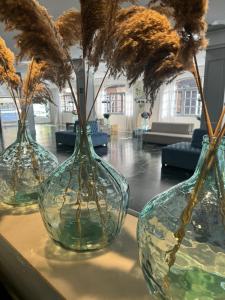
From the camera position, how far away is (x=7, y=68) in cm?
101

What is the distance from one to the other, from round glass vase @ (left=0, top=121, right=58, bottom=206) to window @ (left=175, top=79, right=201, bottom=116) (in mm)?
10207

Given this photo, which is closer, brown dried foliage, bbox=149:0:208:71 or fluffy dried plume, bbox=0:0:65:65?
brown dried foliage, bbox=149:0:208:71

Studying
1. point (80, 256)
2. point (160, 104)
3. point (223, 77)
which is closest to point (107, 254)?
point (80, 256)

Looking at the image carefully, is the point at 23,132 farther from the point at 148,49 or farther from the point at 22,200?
the point at 148,49

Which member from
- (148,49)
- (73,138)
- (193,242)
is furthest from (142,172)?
(148,49)

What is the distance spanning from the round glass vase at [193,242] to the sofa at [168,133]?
7.65 metres

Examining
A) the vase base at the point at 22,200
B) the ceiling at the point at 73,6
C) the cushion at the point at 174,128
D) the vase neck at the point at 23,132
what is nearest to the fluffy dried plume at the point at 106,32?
the vase neck at the point at 23,132

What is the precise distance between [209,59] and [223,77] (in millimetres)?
598

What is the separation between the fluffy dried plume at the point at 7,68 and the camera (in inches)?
38.4

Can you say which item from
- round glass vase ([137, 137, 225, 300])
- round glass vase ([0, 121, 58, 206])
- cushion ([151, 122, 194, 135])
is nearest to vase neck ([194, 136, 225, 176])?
round glass vase ([137, 137, 225, 300])

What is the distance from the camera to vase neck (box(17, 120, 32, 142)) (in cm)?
116

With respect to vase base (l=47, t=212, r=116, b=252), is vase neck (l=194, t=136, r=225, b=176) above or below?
above

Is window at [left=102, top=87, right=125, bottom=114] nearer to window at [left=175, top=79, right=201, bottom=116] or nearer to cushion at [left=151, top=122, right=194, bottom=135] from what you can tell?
window at [left=175, top=79, right=201, bottom=116]

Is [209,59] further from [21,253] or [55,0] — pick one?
[21,253]
